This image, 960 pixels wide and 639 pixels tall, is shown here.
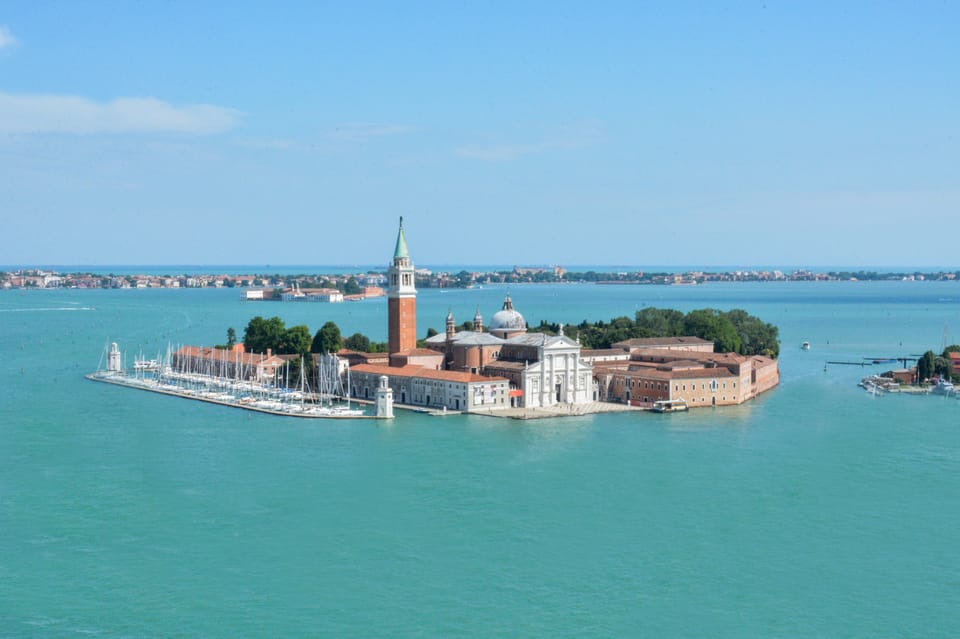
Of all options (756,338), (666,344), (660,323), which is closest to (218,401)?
(666,344)

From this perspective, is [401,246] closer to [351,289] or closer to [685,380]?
[685,380]

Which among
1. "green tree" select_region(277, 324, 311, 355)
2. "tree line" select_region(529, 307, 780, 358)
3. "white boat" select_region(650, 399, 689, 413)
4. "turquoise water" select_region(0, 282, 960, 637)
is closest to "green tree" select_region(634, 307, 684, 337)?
"tree line" select_region(529, 307, 780, 358)

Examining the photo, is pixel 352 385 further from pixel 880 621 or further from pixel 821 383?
pixel 880 621

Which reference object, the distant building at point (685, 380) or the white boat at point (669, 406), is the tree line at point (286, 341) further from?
the white boat at point (669, 406)

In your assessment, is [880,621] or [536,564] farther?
[536,564]

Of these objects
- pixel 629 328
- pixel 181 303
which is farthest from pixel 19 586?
pixel 181 303

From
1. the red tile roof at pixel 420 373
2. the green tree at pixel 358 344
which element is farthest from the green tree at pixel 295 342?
the red tile roof at pixel 420 373

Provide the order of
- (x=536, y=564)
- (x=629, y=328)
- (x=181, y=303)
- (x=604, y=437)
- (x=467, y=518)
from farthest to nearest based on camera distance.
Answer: (x=181, y=303) < (x=629, y=328) < (x=604, y=437) < (x=467, y=518) < (x=536, y=564)
